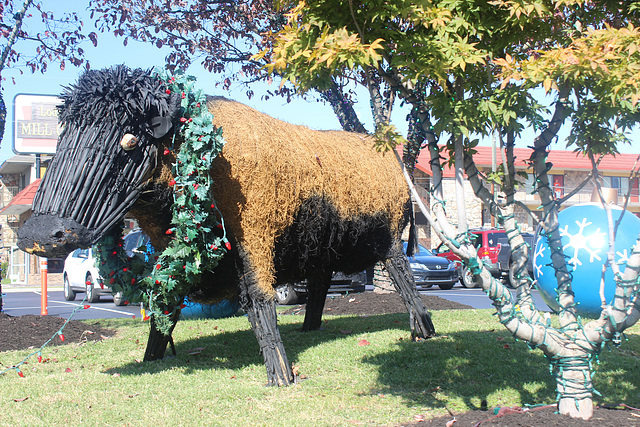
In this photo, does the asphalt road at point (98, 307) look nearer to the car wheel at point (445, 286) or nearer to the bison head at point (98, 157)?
the car wheel at point (445, 286)

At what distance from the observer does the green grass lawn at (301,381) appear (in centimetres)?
412

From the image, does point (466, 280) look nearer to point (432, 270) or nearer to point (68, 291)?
point (432, 270)

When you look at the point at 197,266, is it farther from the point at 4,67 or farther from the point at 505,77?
the point at 4,67

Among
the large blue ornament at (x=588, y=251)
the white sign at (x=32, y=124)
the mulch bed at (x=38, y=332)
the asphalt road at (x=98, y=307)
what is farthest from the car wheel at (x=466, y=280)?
the white sign at (x=32, y=124)

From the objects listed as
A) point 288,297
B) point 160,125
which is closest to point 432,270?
point 288,297

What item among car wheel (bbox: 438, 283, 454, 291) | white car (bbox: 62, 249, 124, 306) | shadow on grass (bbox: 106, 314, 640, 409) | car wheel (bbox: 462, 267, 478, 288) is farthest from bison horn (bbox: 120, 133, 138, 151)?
car wheel (bbox: 462, 267, 478, 288)

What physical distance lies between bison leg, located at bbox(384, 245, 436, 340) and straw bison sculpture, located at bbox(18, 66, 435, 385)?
897 millimetres

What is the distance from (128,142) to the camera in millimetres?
4391

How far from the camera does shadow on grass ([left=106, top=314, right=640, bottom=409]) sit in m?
4.56

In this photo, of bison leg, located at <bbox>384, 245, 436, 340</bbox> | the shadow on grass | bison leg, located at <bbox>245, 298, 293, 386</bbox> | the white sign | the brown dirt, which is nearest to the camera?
the brown dirt

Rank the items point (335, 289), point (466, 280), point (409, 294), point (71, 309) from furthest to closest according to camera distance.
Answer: point (466, 280) → point (71, 309) → point (335, 289) → point (409, 294)

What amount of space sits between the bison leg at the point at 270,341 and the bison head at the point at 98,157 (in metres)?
1.42

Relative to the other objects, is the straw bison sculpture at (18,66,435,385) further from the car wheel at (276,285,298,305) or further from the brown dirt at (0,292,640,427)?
the car wheel at (276,285,298,305)

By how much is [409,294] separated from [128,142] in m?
4.14
